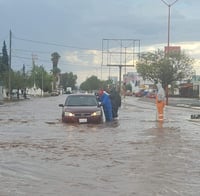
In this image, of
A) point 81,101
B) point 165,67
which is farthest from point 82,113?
point 165,67

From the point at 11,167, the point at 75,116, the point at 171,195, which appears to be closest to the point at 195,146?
the point at 11,167

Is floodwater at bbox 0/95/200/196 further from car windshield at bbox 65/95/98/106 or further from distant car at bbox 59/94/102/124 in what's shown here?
car windshield at bbox 65/95/98/106

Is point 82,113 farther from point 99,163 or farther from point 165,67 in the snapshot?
point 165,67

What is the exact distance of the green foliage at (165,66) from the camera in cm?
7338

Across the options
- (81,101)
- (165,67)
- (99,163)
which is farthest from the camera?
(165,67)

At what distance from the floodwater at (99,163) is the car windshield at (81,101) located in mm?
5370

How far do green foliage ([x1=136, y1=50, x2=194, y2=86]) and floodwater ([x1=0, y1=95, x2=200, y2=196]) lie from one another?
175ft

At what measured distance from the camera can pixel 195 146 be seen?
53.0 ft

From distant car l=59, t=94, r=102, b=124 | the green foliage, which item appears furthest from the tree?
distant car l=59, t=94, r=102, b=124

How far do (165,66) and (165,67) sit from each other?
0.15 meters

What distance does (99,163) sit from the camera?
1245cm

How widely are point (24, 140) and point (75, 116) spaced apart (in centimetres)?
696

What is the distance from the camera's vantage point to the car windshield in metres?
25.9

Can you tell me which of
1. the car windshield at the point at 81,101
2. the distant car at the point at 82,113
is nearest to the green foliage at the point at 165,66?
the car windshield at the point at 81,101
